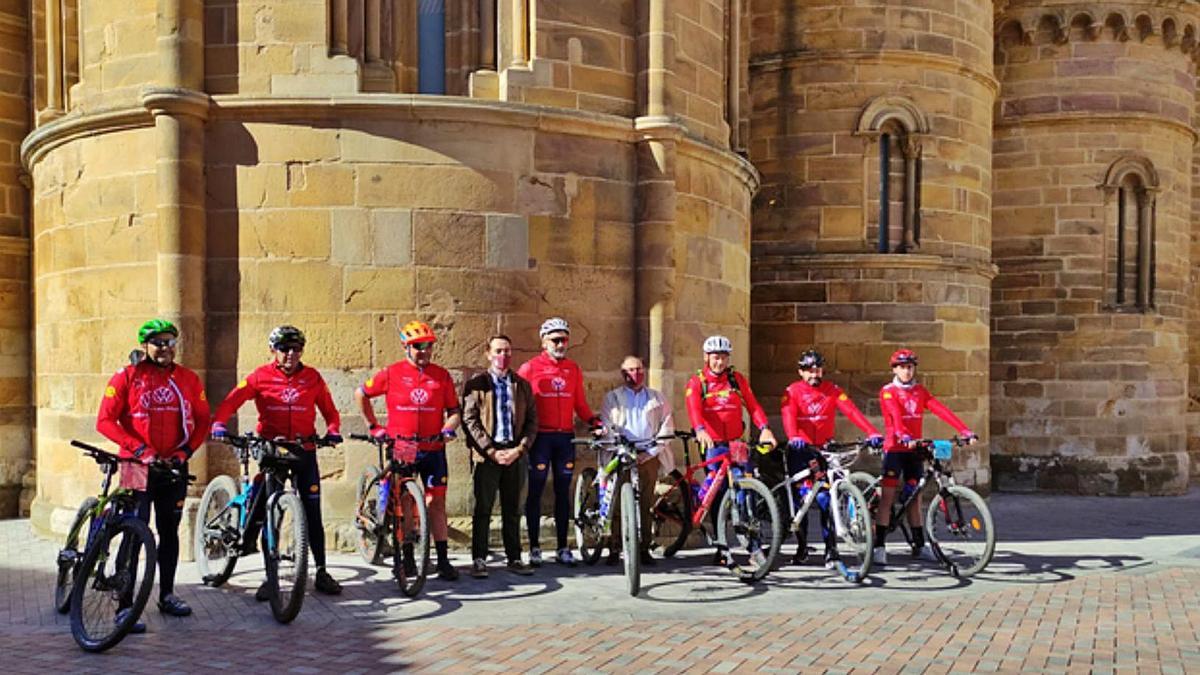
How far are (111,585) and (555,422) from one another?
11.6ft

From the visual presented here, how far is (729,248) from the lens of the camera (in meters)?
11.4

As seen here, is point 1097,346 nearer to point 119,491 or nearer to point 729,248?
point 729,248

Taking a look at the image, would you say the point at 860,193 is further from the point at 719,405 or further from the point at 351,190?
the point at 351,190


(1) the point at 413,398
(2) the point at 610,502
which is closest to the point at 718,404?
(2) the point at 610,502

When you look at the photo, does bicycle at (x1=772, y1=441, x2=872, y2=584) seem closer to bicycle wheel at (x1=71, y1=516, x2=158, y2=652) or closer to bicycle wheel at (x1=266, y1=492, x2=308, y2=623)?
bicycle wheel at (x1=266, y1=492, x2=308, y2=623)

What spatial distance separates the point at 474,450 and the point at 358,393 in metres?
1.09

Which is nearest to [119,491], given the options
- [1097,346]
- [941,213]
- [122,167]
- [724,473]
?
[122,167]

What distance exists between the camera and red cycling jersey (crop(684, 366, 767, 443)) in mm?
9172

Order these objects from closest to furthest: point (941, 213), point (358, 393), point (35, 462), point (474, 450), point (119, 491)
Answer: point (119, 491)
point (358, 393)
point (474, 450)
point (35, 462)
point (941, 213)

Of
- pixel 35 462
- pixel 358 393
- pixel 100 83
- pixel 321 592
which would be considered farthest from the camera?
pixel 35 462

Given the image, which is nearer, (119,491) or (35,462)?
(119,491)

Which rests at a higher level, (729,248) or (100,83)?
(100,83)

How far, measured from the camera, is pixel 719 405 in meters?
9.21

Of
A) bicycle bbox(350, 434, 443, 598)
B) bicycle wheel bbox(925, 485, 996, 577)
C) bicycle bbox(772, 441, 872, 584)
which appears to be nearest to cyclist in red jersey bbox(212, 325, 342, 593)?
bicycle bbox(350, 434, 443, 598)
